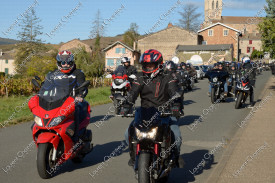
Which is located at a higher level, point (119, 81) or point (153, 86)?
point (153, 86)

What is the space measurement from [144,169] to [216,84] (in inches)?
475

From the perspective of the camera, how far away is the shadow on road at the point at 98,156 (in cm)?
640

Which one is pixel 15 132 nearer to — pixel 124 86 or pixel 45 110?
pixel 124 86

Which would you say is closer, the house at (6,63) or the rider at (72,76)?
the rider at (72,76)

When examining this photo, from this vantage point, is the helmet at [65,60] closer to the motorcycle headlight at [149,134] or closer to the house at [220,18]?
the motorcycle headlight at [149,134]

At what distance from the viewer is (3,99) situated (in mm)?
19391

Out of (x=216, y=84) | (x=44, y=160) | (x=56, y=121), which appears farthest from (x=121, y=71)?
(x=44, y=160)

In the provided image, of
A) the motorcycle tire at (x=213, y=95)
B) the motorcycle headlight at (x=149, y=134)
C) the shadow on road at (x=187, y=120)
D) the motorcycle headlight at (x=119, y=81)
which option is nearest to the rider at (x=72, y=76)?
the motorcycle headlight at (x=149, y=134)

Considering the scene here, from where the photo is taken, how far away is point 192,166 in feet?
21.3

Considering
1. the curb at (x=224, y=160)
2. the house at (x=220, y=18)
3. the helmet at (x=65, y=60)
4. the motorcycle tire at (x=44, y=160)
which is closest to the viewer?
the motorcycle tire at (x=44, y=160)

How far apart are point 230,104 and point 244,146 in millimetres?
9039

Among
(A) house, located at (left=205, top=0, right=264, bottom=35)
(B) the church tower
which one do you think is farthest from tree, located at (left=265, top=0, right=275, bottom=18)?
(B) the church tower

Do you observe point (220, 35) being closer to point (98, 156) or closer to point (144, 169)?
point (98, 156)

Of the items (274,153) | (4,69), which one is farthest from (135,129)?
(4,69)
